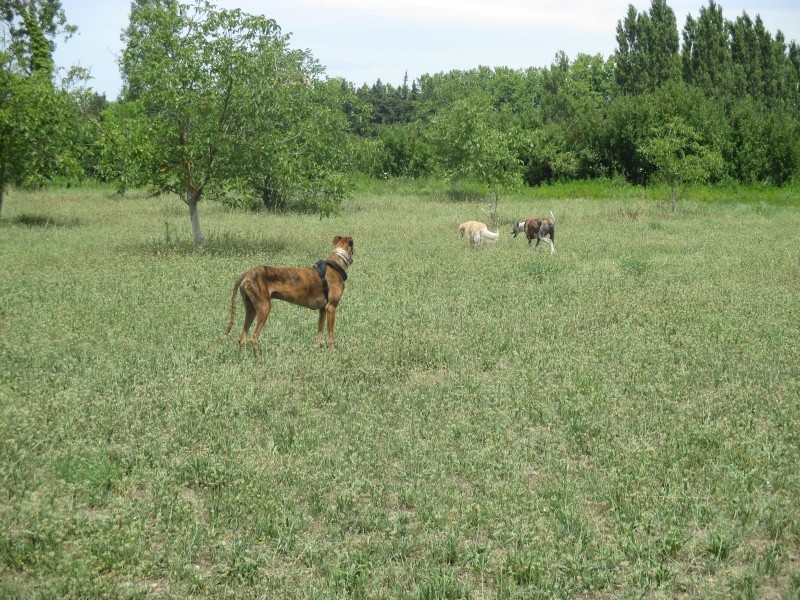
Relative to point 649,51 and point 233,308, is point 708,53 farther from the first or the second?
point 233,308

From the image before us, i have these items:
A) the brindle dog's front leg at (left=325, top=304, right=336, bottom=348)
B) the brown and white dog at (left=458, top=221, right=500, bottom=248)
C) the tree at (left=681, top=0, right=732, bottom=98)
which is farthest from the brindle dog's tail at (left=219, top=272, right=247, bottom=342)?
the tree at (left=681, top=0, right=732, bottom=98)

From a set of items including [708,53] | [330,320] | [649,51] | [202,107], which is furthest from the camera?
[649,51]

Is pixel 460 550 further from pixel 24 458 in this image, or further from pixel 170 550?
pixel 24 458

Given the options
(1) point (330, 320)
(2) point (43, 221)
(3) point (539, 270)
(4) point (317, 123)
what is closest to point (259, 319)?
(1) point (330, 320)

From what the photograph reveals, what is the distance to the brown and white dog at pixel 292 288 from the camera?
9.88 meters

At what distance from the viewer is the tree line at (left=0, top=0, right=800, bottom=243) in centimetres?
1986

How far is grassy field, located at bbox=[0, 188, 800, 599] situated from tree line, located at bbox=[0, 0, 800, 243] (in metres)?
→ 5.78

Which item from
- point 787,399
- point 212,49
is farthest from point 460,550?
point 212,49

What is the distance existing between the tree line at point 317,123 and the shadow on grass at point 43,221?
3.91 feet

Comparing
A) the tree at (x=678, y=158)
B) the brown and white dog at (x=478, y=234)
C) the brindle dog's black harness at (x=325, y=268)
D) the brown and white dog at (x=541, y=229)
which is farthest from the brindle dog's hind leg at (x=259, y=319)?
the tree at (x=678, y=158)

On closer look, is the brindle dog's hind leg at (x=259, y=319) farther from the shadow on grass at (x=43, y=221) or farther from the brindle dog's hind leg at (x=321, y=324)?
the shadow on grass at (x=43, y=221)

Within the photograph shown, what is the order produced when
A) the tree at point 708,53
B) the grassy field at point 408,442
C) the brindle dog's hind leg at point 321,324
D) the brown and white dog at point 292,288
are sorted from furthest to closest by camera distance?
the tree at point 708,53 < the brindle dog's hind leg at point 321,324 < the brown and white dog at point 292,288 < the grassy field at point 408,442

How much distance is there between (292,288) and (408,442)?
3.66 m

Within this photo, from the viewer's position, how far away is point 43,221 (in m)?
28.0
